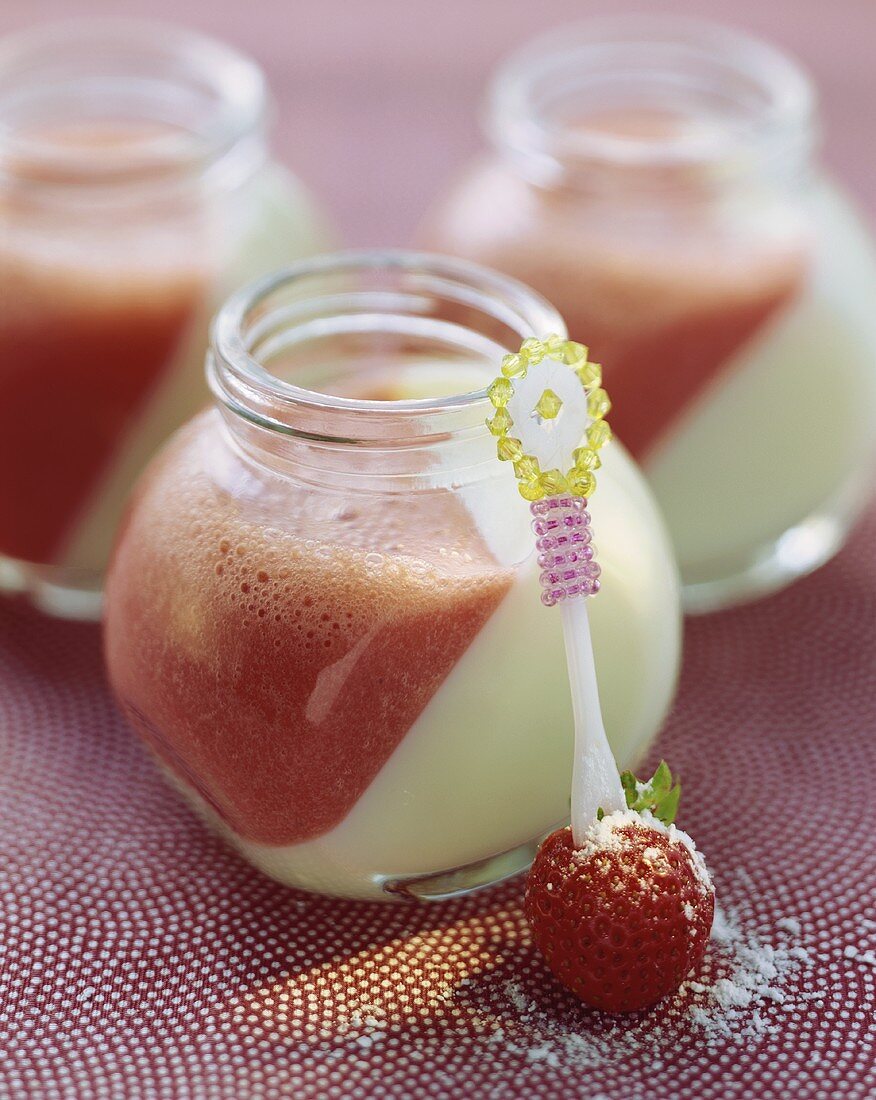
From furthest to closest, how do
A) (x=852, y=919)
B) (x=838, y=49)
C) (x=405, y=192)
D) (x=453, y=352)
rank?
1. (x=838, y=49)
2. (x=405, y=192)
3. (x=453, y=352)
4. (x=852, y=919)

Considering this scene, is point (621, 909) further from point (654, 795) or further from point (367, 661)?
point (367, 661)

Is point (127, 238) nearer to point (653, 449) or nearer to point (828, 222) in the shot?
point (653, 449)

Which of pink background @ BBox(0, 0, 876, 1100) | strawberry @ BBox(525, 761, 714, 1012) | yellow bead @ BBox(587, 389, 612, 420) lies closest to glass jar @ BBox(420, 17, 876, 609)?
pink background @ BBox(0, 0, 876, 1100)

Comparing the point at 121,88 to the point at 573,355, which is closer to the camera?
the point at 573,355

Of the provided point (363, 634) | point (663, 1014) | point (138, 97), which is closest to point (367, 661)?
point (363, 634)

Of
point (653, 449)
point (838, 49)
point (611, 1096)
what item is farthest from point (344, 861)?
point (838, 49)

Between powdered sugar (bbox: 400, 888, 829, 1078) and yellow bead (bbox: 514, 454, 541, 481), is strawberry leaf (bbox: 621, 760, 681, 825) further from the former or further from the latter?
yellow bead (bbox: 514, 454, 541, 481)

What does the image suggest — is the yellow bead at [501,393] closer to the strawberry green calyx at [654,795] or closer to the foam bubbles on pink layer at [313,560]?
the foam bubbles on pink layer at [313,560]
